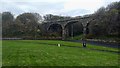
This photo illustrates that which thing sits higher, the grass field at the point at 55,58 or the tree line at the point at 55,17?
the tree line at the point at 55,17

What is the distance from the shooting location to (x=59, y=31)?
378 ft

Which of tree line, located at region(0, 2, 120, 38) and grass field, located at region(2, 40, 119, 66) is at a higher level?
tree line, located at region(0, 2, 120, 38)

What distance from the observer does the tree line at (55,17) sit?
62688 mm

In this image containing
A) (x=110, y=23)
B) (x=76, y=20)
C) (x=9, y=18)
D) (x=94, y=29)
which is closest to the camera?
(x=110, y=23)

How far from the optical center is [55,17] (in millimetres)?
131500

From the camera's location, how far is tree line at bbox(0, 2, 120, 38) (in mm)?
62688

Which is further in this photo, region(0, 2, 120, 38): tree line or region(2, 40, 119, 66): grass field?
region(0, 2, 120, 38): tree line

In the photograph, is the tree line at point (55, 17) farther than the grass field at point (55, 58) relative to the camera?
Yes

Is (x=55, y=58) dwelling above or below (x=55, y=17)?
below

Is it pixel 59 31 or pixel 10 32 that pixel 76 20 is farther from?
pixel 10 32

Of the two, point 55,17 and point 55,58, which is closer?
point 55,58

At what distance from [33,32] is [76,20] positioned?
21579 millimetres

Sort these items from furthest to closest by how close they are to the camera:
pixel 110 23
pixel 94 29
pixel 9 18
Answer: pixel 9 18 → pixel 94 29 → pixel 110 23

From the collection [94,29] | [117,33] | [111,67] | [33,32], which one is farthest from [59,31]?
[111,67]
